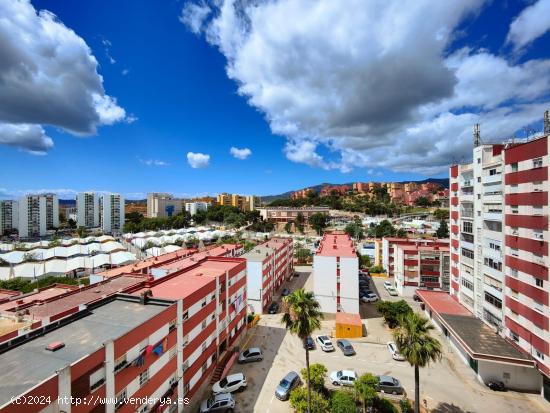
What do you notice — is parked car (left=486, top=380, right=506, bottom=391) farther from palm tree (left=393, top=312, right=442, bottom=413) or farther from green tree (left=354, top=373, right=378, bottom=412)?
palm tree (left=393, top=312, right=442, bottom=413)

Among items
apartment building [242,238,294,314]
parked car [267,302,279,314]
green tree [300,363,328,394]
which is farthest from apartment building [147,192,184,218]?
green tree [300,363,328,394]

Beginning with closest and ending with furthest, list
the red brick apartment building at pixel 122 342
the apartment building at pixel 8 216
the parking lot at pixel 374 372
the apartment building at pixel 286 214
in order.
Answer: the red brick apartment building at pixel 122 342
the parking lot at pixel 374 372
the apartment building at pixel 8 216
the apartment building at pixel 286 214

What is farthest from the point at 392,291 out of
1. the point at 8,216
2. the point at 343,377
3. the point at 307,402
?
the point at 8,216

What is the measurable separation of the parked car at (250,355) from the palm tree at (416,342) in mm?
14349

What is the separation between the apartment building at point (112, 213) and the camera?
137750mm

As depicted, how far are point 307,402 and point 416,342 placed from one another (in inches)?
337

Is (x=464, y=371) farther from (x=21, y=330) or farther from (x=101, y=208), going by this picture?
(x=101, y=208)

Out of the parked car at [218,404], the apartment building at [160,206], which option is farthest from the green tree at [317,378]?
the apartment building at [160,206]

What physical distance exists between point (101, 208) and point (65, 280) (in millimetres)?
122288

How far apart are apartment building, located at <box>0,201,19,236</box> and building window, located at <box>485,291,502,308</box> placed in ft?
541

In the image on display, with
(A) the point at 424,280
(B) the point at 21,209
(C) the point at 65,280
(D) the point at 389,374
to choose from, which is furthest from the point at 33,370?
(B) the point at 21,209

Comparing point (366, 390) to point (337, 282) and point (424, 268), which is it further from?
point (424, 268)

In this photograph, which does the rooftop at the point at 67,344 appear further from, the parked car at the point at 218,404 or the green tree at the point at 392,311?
the green tree at the point at 392,311

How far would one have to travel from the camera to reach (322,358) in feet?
85.0
